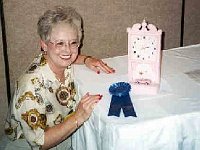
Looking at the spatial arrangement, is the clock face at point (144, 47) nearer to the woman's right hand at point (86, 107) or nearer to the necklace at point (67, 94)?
the woman's right hand at point (86, 107)

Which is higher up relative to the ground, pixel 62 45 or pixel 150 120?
pixel 62 45

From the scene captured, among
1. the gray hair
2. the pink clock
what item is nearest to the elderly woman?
the gray hair

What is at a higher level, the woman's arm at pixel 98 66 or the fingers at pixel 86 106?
the woman's arm at pixel 98 66

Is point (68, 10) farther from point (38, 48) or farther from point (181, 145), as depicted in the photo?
point (181, 145)

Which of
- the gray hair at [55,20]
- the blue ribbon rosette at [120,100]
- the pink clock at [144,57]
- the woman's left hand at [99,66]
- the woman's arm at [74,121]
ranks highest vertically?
the gray hair at [55,20]

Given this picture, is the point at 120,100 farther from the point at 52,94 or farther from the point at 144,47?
the point at 52,94

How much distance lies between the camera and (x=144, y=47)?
1217mm

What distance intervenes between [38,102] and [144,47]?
482 millimetres

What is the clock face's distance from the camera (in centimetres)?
121

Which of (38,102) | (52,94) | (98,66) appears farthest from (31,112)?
(98,66)

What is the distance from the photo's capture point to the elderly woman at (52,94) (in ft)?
4.18

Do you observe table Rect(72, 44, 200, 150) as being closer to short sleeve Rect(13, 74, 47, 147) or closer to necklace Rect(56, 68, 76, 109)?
necklace Rect(56, 68, 76, 109)

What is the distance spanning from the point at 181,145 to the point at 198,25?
1.19 meters

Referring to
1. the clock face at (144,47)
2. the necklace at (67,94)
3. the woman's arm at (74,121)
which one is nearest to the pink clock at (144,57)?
the clock face at (144,47)
